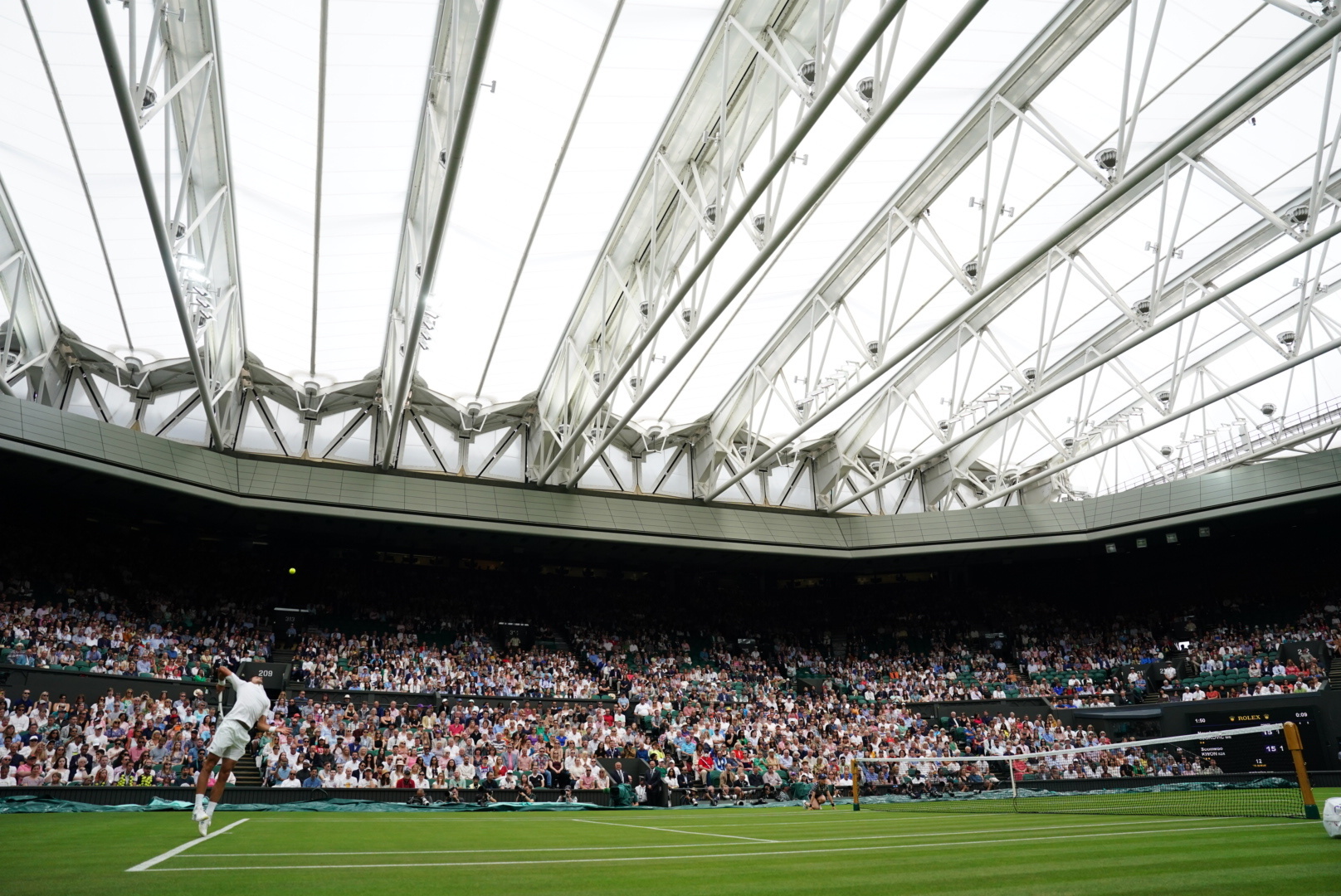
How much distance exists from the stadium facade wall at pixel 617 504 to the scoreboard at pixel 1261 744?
25.8ft

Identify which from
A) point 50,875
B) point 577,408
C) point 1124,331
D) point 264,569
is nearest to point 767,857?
point 50,875

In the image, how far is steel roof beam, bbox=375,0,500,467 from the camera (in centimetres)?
1292

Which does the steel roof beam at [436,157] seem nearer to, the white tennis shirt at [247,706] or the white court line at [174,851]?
the white tennis shirt at [247,706]

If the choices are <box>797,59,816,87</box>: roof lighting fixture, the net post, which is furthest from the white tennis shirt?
<box>797,59,816,87</box>: roof lighting fixture

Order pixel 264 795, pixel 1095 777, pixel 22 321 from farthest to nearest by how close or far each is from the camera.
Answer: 1. pixel 1095 777
2. pixel 22 321
3. pixel 264 795

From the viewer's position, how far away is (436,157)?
18.1m

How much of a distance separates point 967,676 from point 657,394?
758 inches

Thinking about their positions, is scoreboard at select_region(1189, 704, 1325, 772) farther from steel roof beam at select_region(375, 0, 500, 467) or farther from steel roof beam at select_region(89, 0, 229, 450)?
steel roof beam at select_region(89, 0, 229, 450)

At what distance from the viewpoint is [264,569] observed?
32406 millimetres

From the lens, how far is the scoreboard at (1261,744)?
28.0m

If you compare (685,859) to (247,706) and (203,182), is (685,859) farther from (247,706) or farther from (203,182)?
(203,182)

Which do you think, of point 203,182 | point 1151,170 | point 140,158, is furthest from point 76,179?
point 1151,170

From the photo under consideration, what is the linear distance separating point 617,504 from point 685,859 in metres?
27.1

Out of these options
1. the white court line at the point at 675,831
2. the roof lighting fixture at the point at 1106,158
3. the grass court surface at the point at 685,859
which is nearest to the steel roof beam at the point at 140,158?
the grass court surface at the point at 685,859
